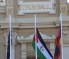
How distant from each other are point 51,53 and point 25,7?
103 inches

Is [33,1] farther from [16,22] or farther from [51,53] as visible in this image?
[51,53]

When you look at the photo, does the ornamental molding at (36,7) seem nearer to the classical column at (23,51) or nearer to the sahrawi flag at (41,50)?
the classical column at (23,51)

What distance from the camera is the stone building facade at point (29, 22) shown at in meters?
19.9

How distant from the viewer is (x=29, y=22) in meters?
20.1

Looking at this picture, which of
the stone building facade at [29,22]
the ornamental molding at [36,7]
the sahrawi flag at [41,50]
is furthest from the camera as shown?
the ornamental molding at [36,7]

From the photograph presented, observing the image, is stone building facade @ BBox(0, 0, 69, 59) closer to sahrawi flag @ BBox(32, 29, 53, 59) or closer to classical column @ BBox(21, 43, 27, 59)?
classical column @ BBox(21, 43, 27, 59)

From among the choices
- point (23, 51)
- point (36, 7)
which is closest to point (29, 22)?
point (36, 7)

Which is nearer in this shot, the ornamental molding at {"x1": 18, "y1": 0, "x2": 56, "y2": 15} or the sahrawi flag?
the sahrawi flag

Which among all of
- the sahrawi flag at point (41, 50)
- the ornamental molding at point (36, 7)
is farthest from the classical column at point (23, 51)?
the sahrawi flag at point (41, 50)

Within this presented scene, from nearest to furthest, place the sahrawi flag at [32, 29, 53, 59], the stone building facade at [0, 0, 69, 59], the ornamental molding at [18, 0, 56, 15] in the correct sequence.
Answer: the sahrawi flag at [32, 29, 53, 59]
the stone building facade at [0, 0, 69, 59]
the ornamental molding at [18, 0, 56, 15]

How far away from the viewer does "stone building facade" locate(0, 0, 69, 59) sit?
1989 centimetres

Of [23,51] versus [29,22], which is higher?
[29,22]

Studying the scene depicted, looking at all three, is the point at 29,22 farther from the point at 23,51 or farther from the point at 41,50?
the point at 41,50

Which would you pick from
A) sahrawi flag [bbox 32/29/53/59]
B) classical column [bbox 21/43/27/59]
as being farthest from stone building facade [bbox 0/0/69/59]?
sahrawi flag [bbox 32/29/53/59]
